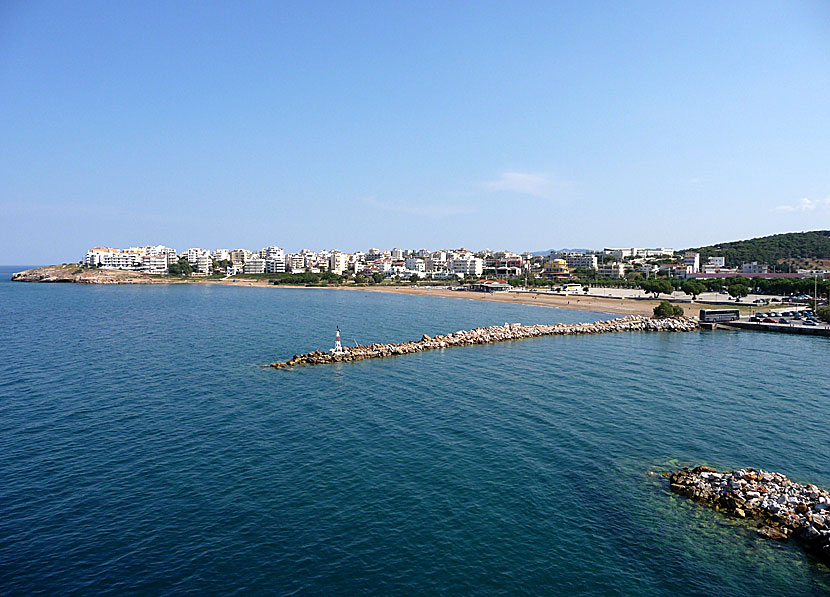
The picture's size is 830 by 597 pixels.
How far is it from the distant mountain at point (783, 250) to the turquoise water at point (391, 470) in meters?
152

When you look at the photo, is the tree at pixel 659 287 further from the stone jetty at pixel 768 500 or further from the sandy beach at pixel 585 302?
the stone jetty at pixel 768 500

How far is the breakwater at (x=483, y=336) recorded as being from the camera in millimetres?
39397

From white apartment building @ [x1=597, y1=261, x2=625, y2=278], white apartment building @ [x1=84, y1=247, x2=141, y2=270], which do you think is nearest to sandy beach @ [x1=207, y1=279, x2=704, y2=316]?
white apartment building @ [x1=597, y1=261, x2=625, y2=278]

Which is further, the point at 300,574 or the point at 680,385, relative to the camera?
the point at 680,385

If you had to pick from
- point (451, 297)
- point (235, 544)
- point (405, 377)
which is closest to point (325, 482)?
point (235, 544)

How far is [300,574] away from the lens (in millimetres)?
12805

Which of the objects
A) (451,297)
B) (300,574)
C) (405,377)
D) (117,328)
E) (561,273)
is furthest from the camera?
(561,273)

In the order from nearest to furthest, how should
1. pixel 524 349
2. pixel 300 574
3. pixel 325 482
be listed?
1. pixel 300 574
2. pixel 325 482
3. pixel 524 349

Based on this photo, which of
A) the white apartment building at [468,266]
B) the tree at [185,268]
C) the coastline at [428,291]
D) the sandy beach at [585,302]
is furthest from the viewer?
the white apartment building at [468,266]

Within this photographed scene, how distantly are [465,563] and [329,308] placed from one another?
70.7m

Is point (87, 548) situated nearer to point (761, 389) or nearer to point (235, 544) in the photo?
point (235, 544)

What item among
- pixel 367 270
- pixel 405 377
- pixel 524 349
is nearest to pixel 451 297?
pixel 524 349

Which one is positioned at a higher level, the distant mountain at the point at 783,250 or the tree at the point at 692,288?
the distant mountain at the point at 783,250

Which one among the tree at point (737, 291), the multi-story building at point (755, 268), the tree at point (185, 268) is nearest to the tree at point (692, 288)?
the tree at point (737, 291)
